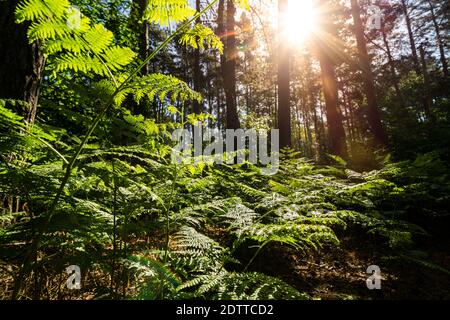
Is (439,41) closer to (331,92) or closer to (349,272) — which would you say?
(331,92)

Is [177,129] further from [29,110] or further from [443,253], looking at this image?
[443,253]

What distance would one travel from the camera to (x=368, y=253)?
3.69 m

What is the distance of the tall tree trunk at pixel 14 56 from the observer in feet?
7.73

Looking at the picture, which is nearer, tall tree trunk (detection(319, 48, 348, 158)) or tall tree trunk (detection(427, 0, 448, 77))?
tall tree trunk (detection(319, 48, 348, 158))

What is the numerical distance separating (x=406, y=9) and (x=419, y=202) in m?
27.0

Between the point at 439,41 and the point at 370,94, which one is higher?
the point at 439,41

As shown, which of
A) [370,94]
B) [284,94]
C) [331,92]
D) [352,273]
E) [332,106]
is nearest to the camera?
[352,273]

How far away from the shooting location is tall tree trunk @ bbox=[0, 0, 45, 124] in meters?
2.36

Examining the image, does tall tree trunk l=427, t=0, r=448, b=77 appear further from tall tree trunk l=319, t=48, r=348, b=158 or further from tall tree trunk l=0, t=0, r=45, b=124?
tall tree trunk l=0, t=0, r=45, b=124

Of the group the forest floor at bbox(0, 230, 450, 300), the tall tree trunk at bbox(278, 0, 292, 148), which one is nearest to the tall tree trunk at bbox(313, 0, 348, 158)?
the tall tree trunk at bbox(278, 0, 292, 148)

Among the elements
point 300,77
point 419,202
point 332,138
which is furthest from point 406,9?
point 419,202

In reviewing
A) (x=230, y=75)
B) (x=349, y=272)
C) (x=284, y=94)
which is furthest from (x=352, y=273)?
(x=230, y=75)

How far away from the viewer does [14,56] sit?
93.0 inches
